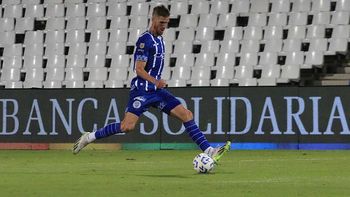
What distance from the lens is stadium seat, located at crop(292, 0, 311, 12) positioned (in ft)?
81.9

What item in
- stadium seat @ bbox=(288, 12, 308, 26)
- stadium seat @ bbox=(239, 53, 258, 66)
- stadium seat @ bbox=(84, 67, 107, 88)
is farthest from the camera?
stadium seat @ bbox=(84, 67, 107, 88)

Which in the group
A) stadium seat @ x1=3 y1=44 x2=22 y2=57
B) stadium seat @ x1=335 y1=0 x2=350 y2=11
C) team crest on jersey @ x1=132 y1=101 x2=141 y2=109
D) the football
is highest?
stadium seat @ x1=335 y1=0 x2=350 y2=11

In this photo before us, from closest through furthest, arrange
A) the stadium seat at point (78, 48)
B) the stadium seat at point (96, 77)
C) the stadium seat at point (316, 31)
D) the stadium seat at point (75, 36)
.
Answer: the stadium seat at point (316, 31)
the stadium seat at point (96, 77)
the stadium seat at point (78, 48)
the stadium seat at point (75, 36)

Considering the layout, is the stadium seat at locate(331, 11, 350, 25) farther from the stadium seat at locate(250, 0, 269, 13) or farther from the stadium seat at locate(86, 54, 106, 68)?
the stadium seat at locate(86, 54, 106, 68)

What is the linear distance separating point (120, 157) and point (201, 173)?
5.68m

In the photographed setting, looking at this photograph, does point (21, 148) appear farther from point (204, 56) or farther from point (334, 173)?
point (334, 173)

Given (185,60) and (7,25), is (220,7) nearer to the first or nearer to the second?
(185,60)

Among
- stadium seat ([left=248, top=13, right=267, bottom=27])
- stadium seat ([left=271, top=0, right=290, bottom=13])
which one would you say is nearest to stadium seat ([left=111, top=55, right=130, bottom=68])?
stadium seat ([left=248, top=13, right=267, bottom=27])

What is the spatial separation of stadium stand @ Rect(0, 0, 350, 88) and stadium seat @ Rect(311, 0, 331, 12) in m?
0.03

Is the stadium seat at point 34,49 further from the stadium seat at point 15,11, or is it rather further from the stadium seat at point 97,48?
the stadium seat at point 97,48

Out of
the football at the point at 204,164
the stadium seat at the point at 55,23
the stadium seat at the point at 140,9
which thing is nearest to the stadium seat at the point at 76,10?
the stadium seat at the point at 55,23

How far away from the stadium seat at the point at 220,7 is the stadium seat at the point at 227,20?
0.14 meters

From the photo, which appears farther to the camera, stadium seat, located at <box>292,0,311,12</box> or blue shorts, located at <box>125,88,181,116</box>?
stadium seat, located at <box>292,0,311,12</box>

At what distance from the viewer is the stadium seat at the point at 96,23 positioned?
1082 inches
